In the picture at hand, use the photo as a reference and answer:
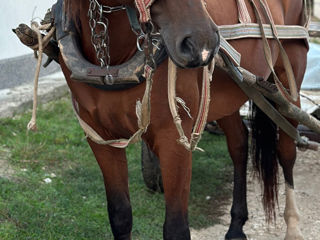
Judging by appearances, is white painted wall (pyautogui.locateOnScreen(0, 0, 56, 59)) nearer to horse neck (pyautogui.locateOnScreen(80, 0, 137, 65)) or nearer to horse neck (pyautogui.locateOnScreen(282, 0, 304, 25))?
horse neck (pyautogui.locateOnScreen(282, 0, 304, 25))

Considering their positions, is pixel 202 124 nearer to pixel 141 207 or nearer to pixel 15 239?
pixel 15 239

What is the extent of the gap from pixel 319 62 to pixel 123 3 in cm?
278

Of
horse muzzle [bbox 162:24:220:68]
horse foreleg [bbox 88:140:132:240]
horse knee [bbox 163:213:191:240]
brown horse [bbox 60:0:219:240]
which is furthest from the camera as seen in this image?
horse foreleg [bbox 88:140:132:240]

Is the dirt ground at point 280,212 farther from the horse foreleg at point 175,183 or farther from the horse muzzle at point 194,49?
the horse muzzle at point 194,49

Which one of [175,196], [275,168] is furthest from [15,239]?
[275,168]

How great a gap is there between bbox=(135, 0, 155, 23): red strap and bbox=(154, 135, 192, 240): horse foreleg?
A: 649 millimetres

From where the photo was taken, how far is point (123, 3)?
1.90 m

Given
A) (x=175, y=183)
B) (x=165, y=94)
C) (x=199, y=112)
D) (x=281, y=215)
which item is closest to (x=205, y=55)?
(x=165, y=94)

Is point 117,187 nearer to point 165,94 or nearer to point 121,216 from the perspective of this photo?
point 121,216

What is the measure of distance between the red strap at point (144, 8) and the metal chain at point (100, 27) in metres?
0.28

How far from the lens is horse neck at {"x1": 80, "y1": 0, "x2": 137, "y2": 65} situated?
213cm

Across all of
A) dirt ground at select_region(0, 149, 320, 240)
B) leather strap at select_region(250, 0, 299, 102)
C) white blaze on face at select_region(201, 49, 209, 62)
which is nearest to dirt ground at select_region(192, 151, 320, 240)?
dirt ground at select_region(0, 149, 320, 240)

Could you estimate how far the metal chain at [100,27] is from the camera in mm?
2068

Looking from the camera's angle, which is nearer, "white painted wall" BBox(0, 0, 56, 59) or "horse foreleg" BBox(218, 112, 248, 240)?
"horse foreleg" BBox(218, 112, 248, 240)
